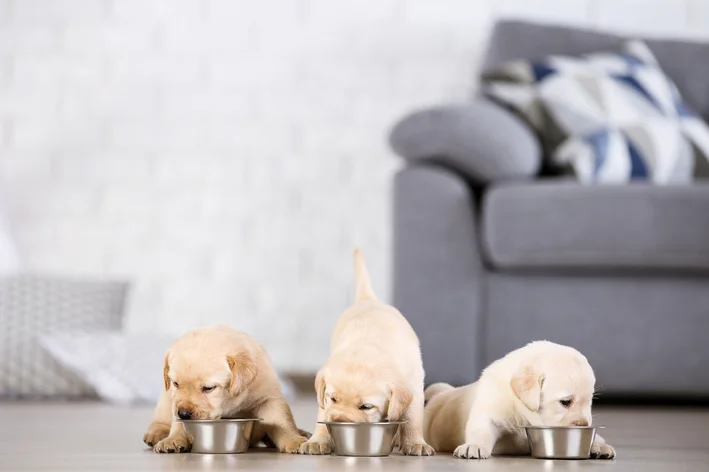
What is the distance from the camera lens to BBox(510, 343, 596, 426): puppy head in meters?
1.13

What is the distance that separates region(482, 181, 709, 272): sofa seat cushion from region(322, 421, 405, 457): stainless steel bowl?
119 cm

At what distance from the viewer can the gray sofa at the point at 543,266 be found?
2.22 m

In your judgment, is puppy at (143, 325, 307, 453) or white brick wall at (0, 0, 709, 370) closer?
puppy at (143, 325, 307, 453)

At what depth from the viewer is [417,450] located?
1164 millimetres

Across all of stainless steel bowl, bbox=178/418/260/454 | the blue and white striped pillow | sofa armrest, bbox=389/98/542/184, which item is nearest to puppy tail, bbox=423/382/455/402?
stainless steel bowl, bbox=178/418/260/454

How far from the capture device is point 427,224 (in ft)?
7.73

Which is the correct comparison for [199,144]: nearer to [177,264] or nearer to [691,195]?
[177,264]

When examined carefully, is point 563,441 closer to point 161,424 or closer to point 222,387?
point 222,387

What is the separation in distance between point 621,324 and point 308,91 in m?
1.56

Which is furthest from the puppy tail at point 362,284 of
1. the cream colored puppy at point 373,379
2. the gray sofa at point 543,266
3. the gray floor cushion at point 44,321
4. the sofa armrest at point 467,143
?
the gray floor cushion at point 44,321

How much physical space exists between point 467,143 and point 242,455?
1391mm

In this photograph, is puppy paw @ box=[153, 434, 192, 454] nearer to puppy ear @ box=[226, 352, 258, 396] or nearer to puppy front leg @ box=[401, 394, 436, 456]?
puppy ear @ box=[226, 352, 258, 396]

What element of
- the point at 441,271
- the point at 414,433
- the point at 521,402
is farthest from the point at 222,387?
the point at 441,271

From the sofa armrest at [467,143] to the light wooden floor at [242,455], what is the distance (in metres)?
0.74
